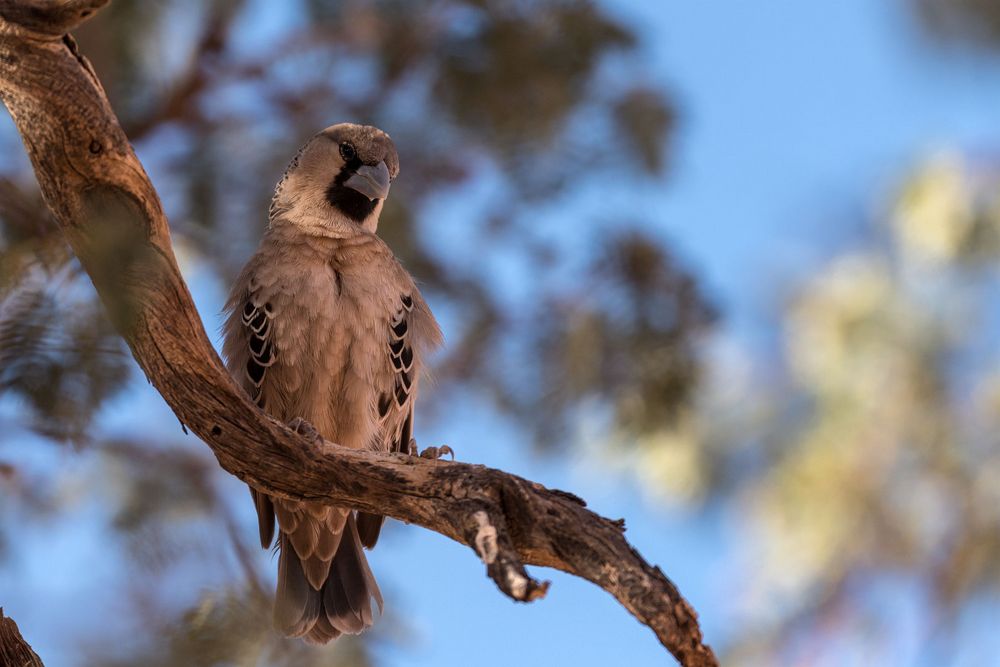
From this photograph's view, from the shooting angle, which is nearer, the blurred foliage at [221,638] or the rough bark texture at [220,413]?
the rough bark texture at [220,413]

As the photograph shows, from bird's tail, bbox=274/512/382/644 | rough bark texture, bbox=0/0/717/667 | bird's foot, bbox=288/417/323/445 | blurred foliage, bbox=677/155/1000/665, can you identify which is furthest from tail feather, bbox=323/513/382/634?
blurred foliage, bbox=677/155/1000/665

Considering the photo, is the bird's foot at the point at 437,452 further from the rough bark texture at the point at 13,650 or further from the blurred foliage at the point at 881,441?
the blurred foliage at the point at 881,441

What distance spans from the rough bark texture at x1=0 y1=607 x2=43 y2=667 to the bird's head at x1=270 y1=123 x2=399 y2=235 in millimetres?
1933

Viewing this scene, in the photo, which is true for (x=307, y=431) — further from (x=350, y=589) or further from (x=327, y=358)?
(x=350, y=589)

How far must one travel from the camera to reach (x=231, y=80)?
225 inches

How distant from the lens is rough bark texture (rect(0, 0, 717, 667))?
108 inches

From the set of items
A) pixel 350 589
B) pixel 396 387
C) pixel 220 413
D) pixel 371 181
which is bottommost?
pixel 220 413

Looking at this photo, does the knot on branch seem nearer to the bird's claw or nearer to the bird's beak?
the bird's claw

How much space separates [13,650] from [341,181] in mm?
2211

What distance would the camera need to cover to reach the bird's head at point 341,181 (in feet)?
15.0

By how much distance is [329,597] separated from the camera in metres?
4.34

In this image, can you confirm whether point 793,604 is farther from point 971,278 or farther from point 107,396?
point 107,396

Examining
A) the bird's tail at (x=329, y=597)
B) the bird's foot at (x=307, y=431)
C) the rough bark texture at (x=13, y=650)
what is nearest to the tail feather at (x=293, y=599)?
the bird's tail at (x=329, y=597)

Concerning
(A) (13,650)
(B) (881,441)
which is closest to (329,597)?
(A) (13,650)
